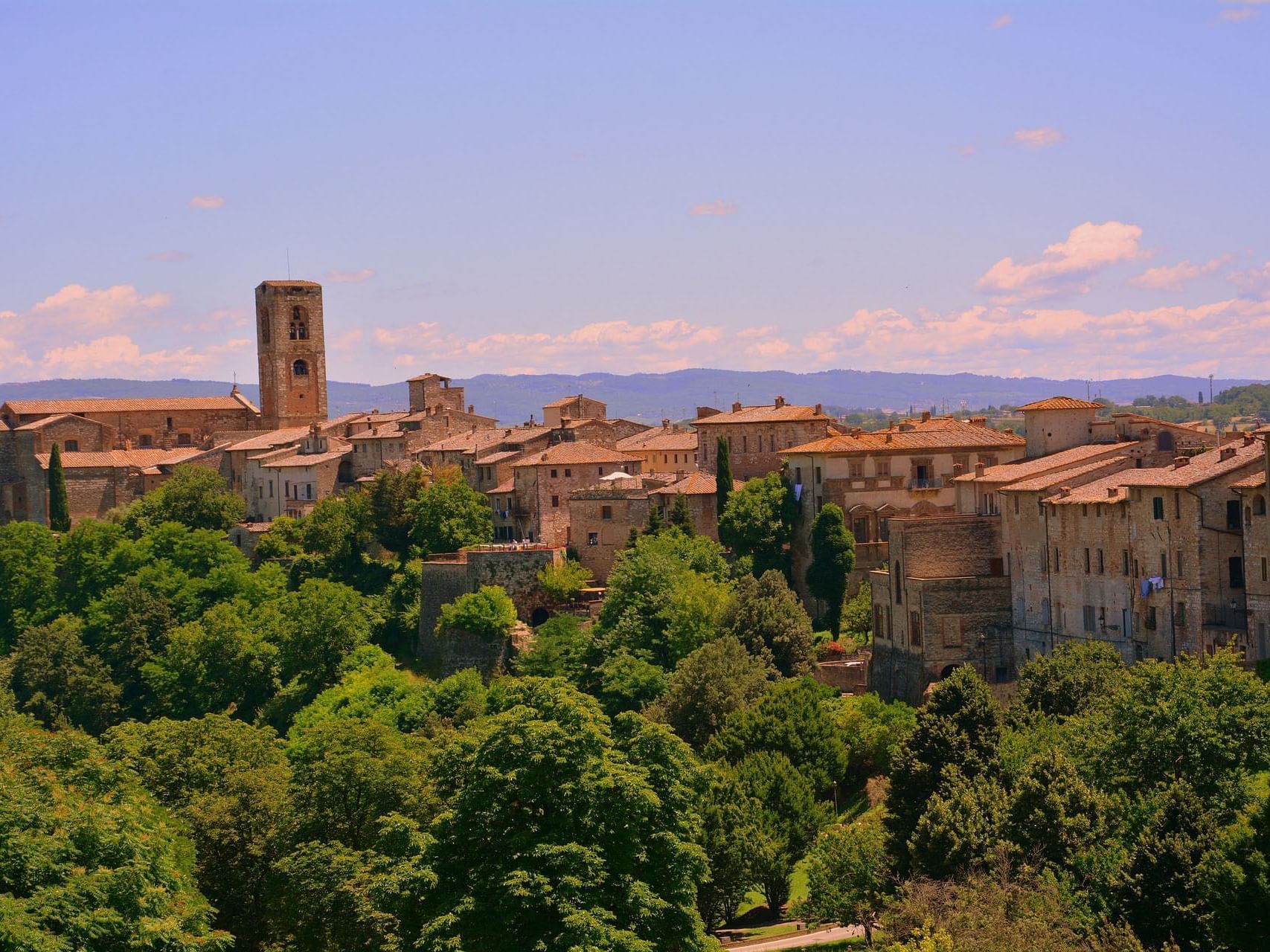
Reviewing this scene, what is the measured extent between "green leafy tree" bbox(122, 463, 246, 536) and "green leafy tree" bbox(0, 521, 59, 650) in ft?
14.2

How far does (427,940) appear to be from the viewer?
33.0m

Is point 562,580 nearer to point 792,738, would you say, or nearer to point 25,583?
point 792,738

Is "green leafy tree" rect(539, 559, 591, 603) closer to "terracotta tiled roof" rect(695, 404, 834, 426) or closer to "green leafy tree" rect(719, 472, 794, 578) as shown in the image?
"green leafy tree" rect(719, 472, 794, 578)

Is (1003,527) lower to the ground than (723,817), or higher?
higher

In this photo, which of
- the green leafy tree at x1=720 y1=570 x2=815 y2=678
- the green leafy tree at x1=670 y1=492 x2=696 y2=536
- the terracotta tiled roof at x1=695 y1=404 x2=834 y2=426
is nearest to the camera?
the green leafy tree at x1=720 y1=570 x2=815 y2=678

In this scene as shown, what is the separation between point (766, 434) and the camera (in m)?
77.4

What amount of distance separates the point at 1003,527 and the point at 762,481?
16.2m

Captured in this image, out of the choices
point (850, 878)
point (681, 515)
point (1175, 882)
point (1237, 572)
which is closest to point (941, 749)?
point (850, 878)

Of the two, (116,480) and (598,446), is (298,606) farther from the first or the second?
(116,480)

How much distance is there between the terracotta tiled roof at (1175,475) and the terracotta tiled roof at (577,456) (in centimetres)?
2917

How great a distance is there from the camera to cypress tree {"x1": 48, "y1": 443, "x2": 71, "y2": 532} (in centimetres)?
9700

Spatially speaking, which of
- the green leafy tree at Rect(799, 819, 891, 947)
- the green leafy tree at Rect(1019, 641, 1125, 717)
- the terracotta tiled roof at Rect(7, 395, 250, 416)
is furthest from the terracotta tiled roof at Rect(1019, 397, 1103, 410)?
the terracotta tiled roof at Rect(7, 395, 250, 416)

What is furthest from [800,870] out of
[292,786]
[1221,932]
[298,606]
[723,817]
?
[298,606]

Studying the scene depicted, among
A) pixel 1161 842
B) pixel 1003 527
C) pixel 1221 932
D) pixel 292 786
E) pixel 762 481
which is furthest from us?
pixel 762 481
